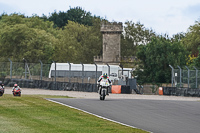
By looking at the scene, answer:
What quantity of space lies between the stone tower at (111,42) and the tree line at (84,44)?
346 inches

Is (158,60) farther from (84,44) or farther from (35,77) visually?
(84,44)

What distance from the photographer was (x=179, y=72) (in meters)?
43.9

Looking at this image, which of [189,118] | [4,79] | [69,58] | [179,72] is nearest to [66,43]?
[69,58]

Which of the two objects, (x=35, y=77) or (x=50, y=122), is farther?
(x=35, y=77)

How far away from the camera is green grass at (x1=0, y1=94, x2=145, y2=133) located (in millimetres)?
13273

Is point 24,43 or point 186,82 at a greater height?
point 24,43

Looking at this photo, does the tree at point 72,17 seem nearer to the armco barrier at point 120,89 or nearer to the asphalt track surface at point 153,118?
the armco barrier at point 120,89

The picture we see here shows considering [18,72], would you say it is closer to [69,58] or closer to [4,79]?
[4,79]

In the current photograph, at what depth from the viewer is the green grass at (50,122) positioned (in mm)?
13273

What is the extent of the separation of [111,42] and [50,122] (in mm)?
81336

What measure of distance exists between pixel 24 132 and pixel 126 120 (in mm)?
5466

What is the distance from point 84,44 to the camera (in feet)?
374

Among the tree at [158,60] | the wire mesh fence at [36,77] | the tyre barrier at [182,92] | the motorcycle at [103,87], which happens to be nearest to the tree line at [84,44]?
the tree at [158,60]

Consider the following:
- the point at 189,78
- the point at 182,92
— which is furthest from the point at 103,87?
the point at 189,78
